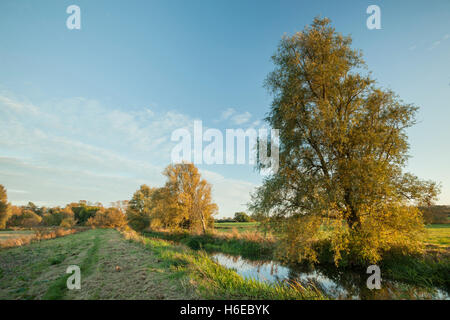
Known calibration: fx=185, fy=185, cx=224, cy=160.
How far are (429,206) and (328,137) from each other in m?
5.73

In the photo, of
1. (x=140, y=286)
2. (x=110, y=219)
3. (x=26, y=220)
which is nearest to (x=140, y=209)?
(x=110, y=219)

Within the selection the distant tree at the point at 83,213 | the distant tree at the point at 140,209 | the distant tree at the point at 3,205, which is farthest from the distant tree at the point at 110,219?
the distant tree at the point at 3,205

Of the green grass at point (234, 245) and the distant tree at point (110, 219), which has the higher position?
the green grass at point (234, 245)

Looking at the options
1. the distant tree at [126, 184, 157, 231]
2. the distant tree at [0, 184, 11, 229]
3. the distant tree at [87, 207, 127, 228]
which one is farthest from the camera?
the distant tree at [87, 207, 127, 228]

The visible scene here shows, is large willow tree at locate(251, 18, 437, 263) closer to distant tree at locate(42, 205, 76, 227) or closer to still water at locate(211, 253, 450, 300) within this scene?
still water at locate(211, 253, 450, 300)

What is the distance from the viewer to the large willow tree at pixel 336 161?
859cm

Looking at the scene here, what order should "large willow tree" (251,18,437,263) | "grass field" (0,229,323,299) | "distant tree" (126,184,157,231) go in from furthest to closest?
"distant tree" (126,184,157,231) → "large willow tree" (251,18,437,263) → "grass field" (0,229,323,299)

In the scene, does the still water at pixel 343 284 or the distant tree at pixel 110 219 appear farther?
the distant tree at pixel 110 219

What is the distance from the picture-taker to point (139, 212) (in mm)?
53156

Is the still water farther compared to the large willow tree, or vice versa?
the large willow tree

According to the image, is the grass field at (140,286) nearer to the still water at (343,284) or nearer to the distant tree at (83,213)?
the still water at (343,284)

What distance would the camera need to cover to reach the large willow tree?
28.2 feet

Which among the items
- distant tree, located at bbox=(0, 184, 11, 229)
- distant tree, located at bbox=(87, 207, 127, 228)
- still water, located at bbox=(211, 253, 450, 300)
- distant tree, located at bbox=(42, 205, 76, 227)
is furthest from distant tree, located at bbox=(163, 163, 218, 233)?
distant tree, located at bbox=(42, 205, 76, 227)
